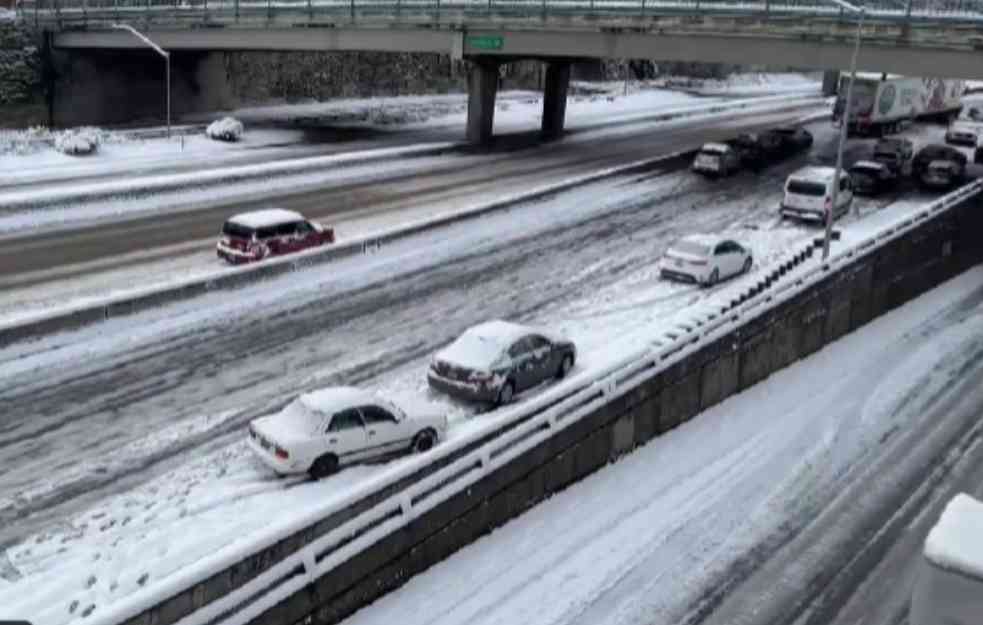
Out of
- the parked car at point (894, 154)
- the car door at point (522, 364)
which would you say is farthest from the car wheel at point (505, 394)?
the parked car at point (894, 154)

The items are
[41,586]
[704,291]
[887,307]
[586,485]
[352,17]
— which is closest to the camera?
[41,586]

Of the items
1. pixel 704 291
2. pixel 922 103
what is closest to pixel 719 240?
pixel 704 291

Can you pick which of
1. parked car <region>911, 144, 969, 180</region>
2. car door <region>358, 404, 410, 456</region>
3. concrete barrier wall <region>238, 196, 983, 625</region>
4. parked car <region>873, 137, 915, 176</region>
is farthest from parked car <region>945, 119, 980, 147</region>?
car door <region>358, 404, 410, 456</region>

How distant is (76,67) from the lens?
223 feet

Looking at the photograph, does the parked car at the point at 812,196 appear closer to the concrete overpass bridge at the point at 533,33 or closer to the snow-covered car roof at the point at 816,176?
the snow-covered car roof at the point at 816,176

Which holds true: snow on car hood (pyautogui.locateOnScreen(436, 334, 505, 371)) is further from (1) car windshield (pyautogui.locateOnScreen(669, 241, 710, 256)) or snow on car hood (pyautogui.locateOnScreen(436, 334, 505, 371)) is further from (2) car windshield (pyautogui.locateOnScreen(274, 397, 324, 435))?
(1) car windshield (pyautogui.locateOnScreen(669, 241, 710, 256))

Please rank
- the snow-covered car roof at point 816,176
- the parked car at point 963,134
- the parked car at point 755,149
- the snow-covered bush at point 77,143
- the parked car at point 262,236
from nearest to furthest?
the parked car at point 262,236
the snow-covered car roof at point 816,176
the snow-covered bush at point 77,143
the parked car at point 755,149
the parked car at point 963,134

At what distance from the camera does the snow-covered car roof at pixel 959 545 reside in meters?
5.89

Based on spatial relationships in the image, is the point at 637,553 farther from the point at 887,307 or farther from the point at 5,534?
the point at 887,307

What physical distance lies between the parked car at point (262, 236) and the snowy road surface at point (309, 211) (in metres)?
0.77

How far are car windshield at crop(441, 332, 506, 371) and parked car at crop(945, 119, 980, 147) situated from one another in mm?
47743

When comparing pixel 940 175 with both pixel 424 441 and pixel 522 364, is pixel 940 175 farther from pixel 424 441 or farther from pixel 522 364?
pixel 424 441

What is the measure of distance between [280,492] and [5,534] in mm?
4276

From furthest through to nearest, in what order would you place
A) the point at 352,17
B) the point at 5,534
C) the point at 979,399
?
the point at 352,17, the point at 979,399, the point at 5,534
